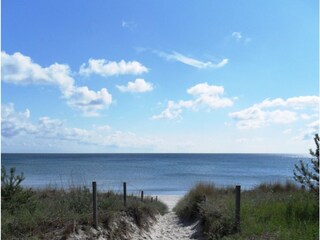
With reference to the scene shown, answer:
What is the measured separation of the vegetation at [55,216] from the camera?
9539 millimetres

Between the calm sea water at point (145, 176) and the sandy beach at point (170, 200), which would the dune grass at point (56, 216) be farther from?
the sandy beach at point (170, 200)

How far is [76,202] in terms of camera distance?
1283 cm

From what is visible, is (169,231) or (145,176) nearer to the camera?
(169,231)

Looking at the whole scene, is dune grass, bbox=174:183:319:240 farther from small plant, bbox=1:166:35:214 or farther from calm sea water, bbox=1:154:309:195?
calm sea water, bbox=1:154:309:195

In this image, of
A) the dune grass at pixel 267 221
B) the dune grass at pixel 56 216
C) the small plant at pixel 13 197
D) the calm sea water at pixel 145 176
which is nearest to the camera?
the dune grass at pixel 267 221

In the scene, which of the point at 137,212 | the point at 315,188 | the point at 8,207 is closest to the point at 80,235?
the point at 8,207

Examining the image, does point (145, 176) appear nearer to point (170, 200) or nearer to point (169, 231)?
point (170, 200)

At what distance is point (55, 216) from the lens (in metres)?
10.6

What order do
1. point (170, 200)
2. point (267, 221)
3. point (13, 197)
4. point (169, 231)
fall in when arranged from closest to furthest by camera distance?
1. point (267, 221)
2. point (13, 197)
3. point (169, 231)
4. point (170, 200)

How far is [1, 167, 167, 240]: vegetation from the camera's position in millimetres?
9539

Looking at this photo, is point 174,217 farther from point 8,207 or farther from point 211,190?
point 8,207

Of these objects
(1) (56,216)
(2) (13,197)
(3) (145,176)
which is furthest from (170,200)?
(3) (145,176)

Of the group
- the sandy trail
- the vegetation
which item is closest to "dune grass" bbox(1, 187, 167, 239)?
the vegetation

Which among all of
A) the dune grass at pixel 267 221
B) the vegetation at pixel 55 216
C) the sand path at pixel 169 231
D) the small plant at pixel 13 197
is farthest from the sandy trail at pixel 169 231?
the small plant at pixel 13 197
